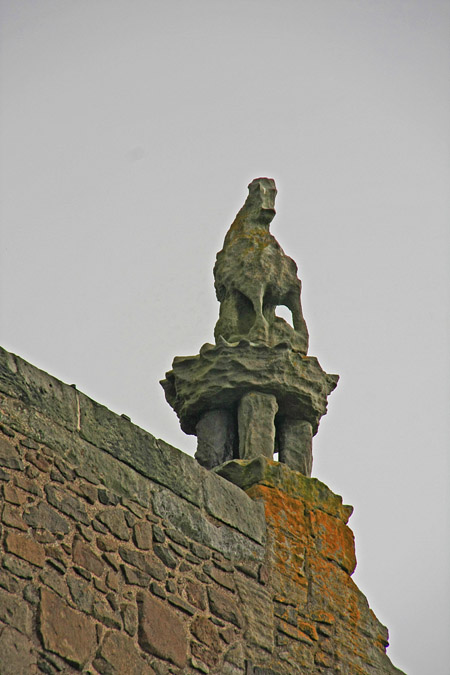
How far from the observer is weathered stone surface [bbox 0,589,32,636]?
18.8 ft

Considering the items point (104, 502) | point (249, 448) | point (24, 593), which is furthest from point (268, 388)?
point (24, 593)

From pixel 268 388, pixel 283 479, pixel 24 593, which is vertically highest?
pixel 268 388

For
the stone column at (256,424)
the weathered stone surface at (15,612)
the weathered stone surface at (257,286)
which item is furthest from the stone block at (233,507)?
the weathered stone surface at (15,612)

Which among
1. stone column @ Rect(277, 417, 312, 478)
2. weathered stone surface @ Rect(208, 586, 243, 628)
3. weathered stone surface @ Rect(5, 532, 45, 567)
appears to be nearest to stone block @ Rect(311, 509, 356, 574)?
stone column @ Rect(277, 417, 312, 478)

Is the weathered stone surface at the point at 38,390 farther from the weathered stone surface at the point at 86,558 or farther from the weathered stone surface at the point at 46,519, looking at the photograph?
the weathered stone surface at the point at 86,558

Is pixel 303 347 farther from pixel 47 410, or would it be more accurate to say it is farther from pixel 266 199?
pixel 47 410

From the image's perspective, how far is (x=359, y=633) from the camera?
7902 mm

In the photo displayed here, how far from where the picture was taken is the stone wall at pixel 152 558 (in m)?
6.03

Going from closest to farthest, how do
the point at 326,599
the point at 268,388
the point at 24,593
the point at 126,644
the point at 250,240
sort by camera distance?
the point at 24,593 < the point at 126,644 < the point at 326,599 < the point at 268,388 < the point at 250,240

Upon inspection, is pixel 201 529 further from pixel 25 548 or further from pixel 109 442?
pixel 25 548

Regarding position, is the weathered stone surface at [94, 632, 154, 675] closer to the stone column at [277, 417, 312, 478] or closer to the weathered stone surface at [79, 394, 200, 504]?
the weathered stone surface at [79, 394, 200, 504]

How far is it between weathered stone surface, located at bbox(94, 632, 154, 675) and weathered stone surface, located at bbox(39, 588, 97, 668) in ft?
0.25

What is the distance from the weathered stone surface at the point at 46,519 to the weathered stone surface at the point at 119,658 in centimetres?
55

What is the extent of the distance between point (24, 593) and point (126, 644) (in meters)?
0.67
